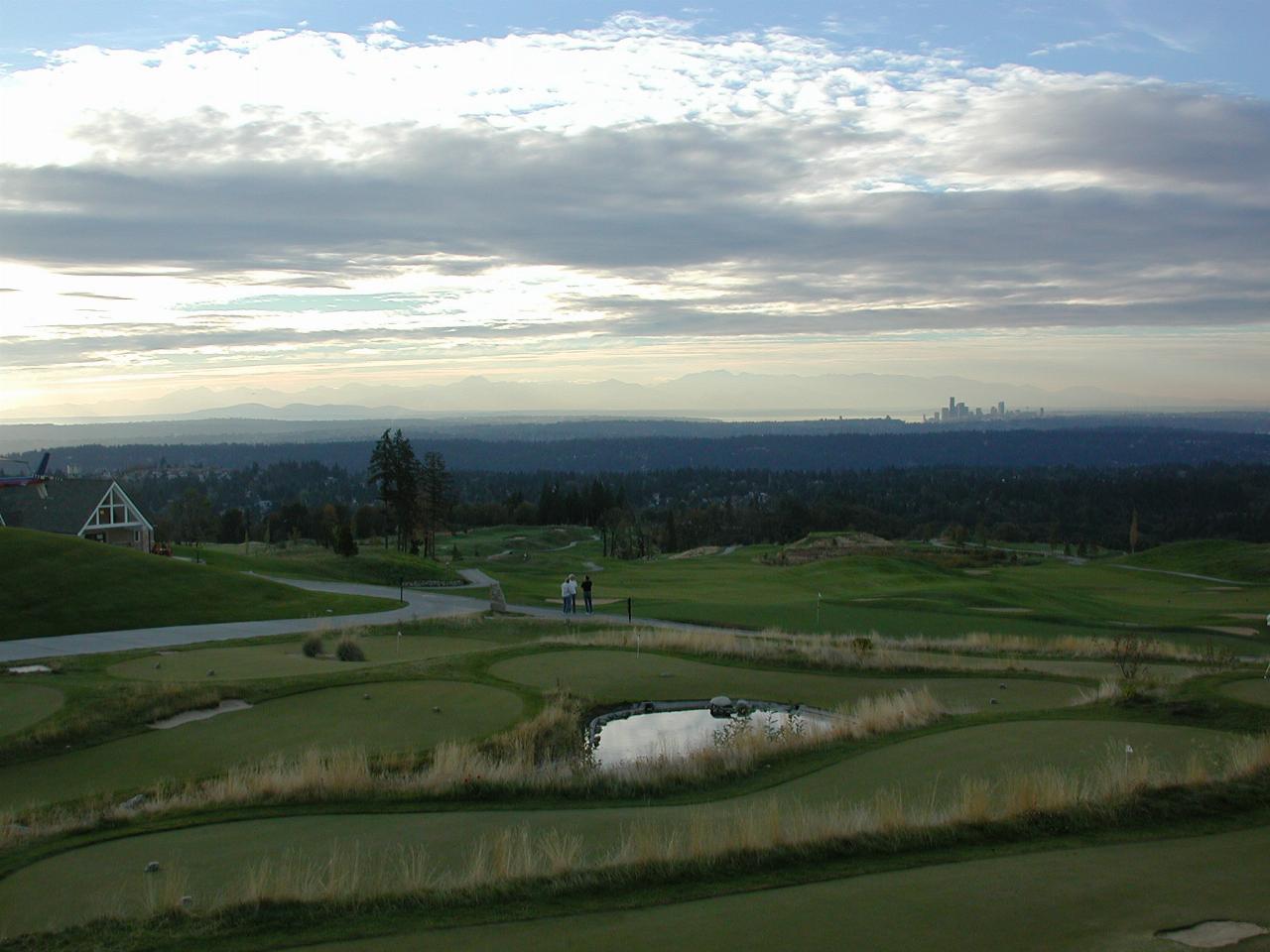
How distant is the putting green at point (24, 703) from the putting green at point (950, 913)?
1020cm

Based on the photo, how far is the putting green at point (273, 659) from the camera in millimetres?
18781

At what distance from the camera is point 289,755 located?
1309 centimetres

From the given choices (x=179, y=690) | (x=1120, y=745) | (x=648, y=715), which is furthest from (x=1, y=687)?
(x=1120, y=745)

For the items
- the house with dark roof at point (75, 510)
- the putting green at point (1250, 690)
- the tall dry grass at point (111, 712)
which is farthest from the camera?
the house with dark roof at point (75, 510)

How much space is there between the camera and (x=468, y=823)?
10.3 m

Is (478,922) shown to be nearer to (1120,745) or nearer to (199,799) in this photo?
(199,799)

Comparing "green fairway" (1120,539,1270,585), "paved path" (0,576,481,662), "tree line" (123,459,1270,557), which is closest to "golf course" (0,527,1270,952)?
"paved path" (0,576,481,662)

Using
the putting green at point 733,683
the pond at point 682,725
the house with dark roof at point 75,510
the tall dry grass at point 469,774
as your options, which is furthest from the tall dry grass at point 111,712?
the house with dark roof at point 75,510

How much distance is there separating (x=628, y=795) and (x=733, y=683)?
7.24 meters

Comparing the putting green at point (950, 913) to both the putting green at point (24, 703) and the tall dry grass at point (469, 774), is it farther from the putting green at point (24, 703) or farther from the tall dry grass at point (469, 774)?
the putting green at point (24, 703)

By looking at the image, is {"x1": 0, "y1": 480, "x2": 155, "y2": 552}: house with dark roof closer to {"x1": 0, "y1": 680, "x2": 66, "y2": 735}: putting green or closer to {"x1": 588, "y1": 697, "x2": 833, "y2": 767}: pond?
{"x1": 0, "y1": 680, "x2": 66, "y2": 735}: putting green

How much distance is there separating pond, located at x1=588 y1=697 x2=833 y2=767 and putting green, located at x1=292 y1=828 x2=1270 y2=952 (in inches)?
242

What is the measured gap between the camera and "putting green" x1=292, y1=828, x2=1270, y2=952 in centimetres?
639

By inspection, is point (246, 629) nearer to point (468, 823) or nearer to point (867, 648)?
point (867, 648)
